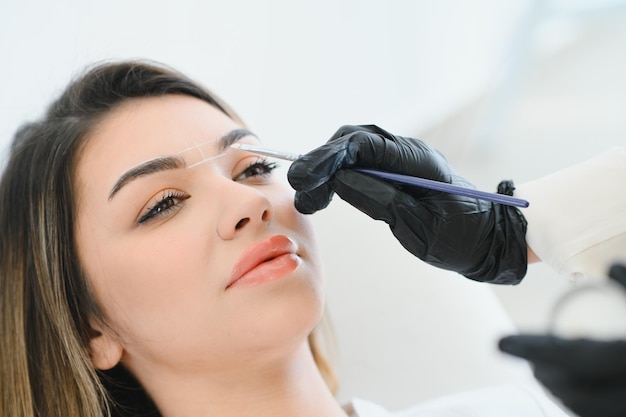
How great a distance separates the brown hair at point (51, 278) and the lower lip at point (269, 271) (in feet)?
1.03

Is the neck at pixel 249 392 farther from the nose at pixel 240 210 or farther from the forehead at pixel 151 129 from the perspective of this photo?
the forehead at pixel 151 129

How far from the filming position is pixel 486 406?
48.8 inches

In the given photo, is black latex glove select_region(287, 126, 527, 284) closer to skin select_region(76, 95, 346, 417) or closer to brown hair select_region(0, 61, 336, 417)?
skin select_region(76, 95, 346, 417)

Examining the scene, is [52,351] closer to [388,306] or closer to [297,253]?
[297,253]

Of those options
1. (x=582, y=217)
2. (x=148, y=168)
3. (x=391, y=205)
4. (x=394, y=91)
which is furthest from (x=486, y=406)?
(x=394, y=91)

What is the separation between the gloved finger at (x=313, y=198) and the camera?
0.99 meters

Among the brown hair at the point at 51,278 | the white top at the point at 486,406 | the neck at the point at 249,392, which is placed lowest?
the white top at the point at 486,406

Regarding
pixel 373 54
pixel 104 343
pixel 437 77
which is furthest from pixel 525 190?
pixel 437 77

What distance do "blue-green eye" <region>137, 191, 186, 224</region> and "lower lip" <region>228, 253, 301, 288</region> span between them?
176 mm

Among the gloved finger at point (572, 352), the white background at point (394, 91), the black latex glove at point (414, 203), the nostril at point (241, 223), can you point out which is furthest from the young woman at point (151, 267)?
the gloved finger at point (572, 352)

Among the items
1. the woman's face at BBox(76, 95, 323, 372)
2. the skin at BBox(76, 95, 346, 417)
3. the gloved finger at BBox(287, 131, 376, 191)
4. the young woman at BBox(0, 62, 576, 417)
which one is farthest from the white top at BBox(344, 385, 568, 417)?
the gloved finger at BBox(287, 131, 376, 191)

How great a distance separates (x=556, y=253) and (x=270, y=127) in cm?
121

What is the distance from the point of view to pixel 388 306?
154 cm

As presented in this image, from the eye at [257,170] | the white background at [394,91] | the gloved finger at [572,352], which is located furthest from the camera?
the white background at [394,91]
